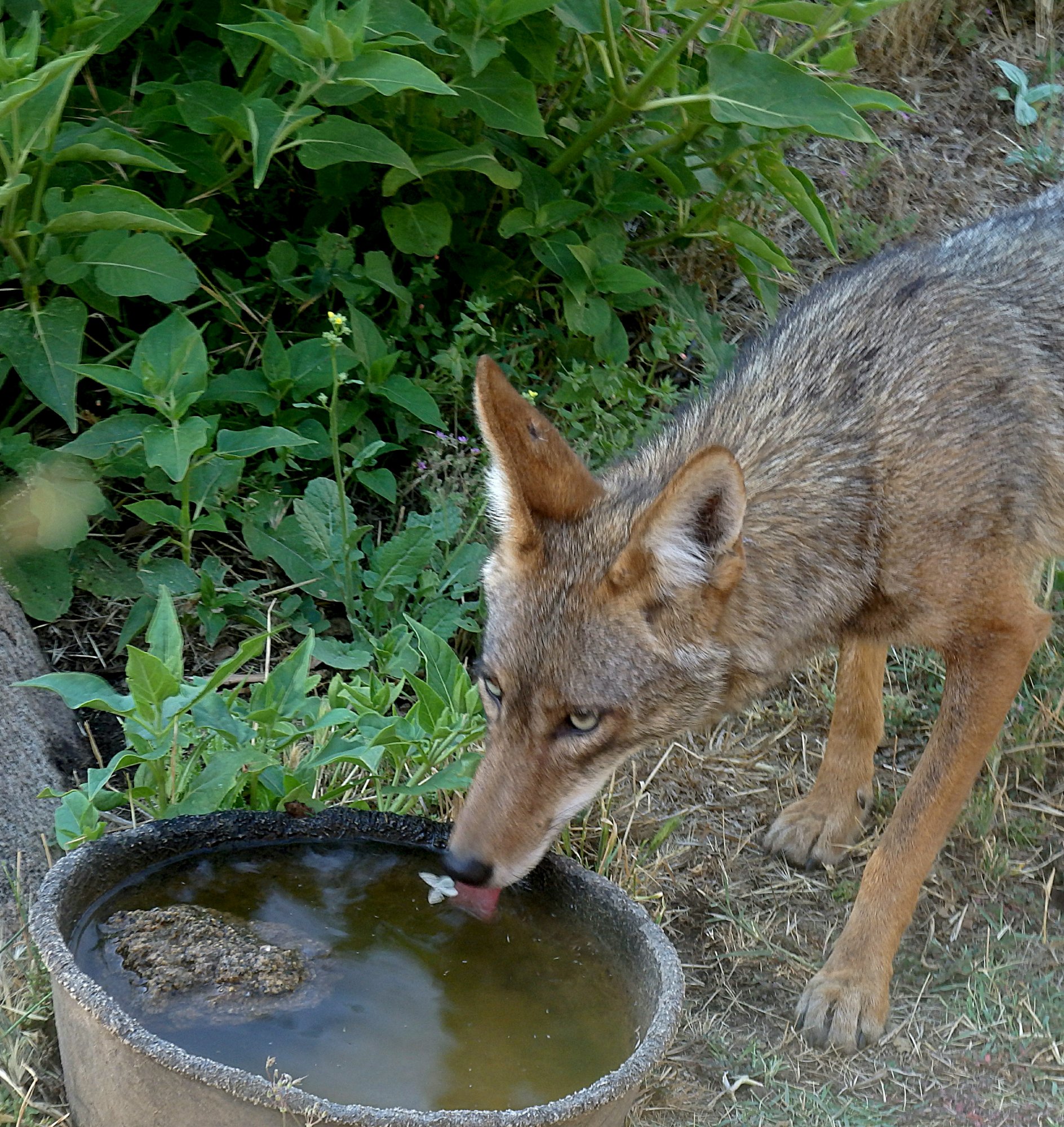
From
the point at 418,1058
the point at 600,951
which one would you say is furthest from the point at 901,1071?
the point at 418,1058

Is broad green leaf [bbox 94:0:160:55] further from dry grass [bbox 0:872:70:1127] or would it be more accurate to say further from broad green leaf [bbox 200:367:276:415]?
dry grass [bbox 0:872:70:1127]

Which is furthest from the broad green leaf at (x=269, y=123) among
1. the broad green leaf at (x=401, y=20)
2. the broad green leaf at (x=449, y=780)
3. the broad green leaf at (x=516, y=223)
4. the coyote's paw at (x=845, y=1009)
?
the coyote's paw at (x=845, y=1009)

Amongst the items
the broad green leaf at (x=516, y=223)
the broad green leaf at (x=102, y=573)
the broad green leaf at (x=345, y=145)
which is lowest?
the broad green leaf at (x=102, y=573)

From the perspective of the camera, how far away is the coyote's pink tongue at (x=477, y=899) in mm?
3148

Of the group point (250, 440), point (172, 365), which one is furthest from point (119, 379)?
point (250, 440)

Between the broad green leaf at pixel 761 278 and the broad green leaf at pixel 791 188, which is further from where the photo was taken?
the broad green leaf at pixel 761 278

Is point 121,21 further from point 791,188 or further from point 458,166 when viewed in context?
point 791,188

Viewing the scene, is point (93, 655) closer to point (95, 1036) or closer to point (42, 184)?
point (42, 184)

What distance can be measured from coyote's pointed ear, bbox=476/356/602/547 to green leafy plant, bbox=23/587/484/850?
1.85ft

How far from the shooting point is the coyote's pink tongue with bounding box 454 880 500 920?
3.15m

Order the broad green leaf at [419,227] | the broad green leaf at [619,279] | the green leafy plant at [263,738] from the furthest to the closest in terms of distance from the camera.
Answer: the broad green leaf at [619,279], the broad green leaf at [419,227], the green leafy plant at [263,738]

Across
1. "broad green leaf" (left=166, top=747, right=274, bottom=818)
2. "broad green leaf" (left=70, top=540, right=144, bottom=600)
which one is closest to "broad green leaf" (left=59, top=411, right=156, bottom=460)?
"broad green leaf" (left=70, top=540, right=144, bottom=600)

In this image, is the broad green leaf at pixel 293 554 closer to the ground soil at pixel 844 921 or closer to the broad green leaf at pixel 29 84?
the ground soil at pixel 844 921

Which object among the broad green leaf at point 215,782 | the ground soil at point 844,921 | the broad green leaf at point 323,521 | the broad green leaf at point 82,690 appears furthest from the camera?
the broad green leaf at point 323,521
